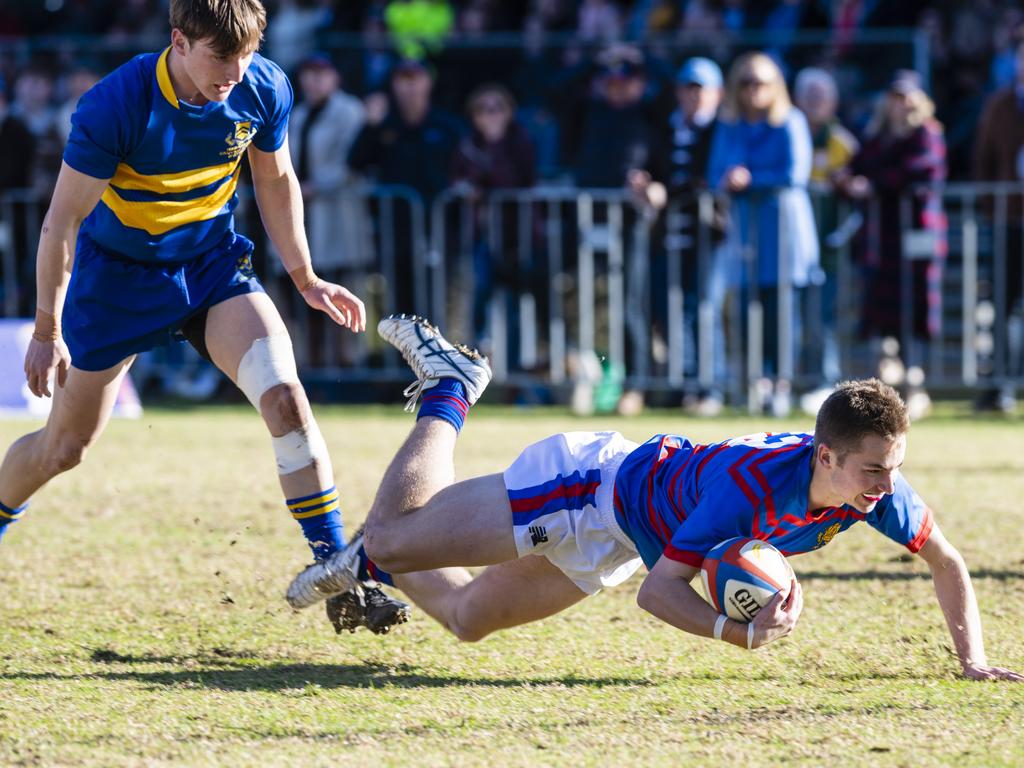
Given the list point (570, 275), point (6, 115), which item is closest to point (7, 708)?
point (570, 275)

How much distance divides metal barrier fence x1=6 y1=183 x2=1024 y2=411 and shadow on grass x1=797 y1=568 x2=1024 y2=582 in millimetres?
4949

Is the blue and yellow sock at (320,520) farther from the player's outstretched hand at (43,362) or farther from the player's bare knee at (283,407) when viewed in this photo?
the player's outstretched hand at (43,362)

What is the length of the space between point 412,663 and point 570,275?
7286 mm

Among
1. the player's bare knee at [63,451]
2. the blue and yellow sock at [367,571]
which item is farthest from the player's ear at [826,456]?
the player's bare knee at [63,451]

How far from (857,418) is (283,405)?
2028 mm

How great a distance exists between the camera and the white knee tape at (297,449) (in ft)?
17.7

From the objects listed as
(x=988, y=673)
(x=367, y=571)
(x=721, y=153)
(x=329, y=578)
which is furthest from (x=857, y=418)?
(x=721, y=153)

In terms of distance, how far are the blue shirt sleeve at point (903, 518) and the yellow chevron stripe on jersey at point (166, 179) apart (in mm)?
2501

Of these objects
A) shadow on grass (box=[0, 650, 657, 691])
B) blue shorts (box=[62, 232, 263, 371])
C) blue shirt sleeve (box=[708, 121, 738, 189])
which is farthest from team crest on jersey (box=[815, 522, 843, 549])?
blue shirt sleeve (box=[708, 121, 738, 189])

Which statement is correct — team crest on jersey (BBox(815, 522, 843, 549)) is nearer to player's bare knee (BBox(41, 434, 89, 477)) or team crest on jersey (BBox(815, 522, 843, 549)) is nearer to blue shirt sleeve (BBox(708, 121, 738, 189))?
player's bare knee (BBox(41, 434, 89, 477))

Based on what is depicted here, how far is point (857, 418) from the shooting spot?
14.2 feet

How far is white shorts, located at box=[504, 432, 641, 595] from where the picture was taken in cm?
480

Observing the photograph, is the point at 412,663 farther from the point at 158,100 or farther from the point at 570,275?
the point at 570,275

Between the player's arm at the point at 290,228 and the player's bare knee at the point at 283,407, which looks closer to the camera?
the player's bare knee at the point at 283,407
